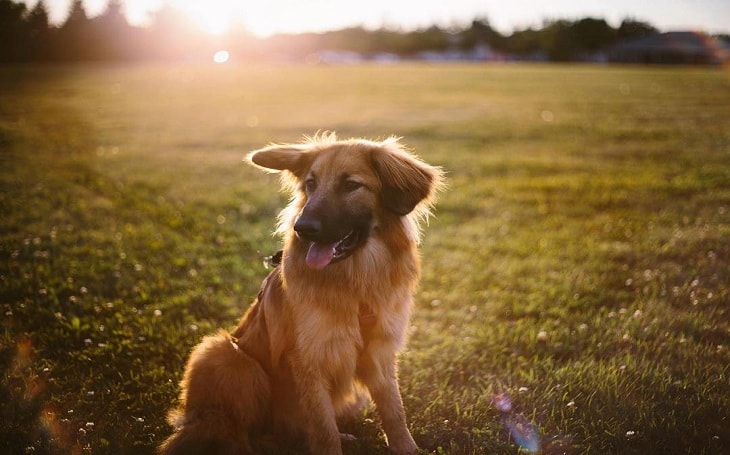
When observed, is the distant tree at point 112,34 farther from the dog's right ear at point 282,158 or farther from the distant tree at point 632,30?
the distant tree at point 632,30

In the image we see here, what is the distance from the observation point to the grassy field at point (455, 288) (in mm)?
4059

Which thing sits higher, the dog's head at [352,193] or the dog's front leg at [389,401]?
the dog's head at [352,193]

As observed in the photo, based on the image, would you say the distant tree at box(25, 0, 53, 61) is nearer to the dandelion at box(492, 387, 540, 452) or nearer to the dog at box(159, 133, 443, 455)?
the dog at box(159, 133, 443, 455)

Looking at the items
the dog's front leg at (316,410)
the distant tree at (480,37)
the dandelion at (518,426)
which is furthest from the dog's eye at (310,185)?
the distant tree at (480,37)

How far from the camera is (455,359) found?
16.2ft

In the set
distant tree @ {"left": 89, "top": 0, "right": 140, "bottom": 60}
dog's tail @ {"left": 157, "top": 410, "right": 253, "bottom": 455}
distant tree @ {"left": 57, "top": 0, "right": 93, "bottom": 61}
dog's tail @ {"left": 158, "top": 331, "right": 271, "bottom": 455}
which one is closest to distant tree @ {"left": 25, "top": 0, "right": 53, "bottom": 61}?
distant tree @ {"left": 57, "top": 0, "right": 93, "bottom": 61}

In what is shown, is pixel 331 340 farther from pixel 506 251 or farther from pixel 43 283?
pixel 506 251

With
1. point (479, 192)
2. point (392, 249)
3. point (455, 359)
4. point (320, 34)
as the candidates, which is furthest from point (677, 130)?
point (320, 34)

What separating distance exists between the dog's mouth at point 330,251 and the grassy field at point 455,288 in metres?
1.44

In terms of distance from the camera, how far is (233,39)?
5434 cm

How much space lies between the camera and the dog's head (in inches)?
136

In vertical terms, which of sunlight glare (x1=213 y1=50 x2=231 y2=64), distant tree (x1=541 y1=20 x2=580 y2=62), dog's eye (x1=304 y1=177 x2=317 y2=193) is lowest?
dog's eye (x1=304 y1=177 x2=317 y2=193)

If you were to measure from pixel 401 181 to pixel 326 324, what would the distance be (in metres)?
1.08

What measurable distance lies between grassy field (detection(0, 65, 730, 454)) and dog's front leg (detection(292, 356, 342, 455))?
0.44 m
